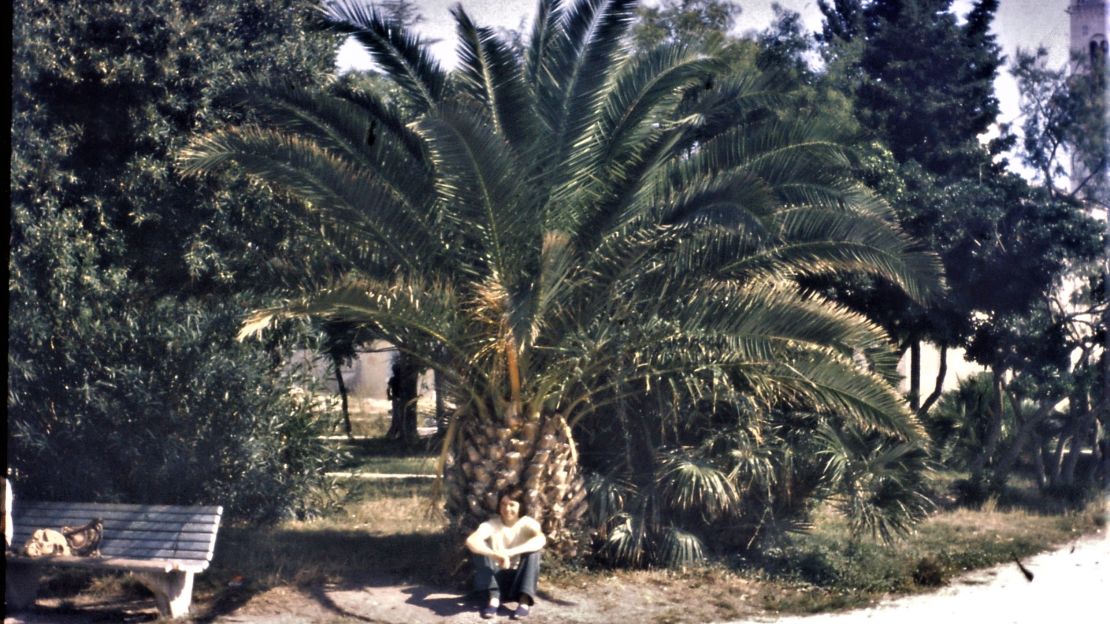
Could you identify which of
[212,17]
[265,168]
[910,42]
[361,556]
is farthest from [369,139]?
[910,42]

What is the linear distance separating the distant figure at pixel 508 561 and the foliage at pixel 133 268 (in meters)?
2.59

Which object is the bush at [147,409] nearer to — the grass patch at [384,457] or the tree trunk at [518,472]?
the tree trunk at [518,472]

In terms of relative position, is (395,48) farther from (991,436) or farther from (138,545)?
(991,436)

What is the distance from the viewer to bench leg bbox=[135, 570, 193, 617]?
7469mm

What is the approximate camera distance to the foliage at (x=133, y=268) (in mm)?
8602

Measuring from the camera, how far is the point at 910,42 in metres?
12.5

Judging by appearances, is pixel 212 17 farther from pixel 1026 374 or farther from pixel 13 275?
pixel 1026 374

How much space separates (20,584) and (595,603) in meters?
4.13

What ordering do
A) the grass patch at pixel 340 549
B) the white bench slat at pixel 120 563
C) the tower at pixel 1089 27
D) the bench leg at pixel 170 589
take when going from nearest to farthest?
the white bench slat at pixel 120 563, the bench leg at pixel 170 589, the grass patch at pixel 340 549, the tower at pixel 1089 27

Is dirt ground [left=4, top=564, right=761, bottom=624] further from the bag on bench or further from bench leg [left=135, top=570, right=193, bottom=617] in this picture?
the bag on bench

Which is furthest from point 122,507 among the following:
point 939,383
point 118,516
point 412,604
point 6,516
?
point 939,383

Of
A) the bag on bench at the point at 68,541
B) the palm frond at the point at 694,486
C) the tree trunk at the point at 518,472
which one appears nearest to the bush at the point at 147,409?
the bag on bench at the point at 68,541

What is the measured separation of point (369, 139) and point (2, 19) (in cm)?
262

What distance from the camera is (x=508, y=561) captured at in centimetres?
780
